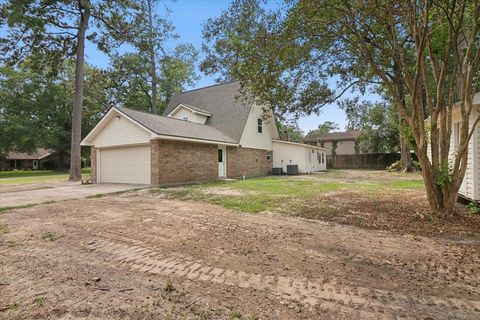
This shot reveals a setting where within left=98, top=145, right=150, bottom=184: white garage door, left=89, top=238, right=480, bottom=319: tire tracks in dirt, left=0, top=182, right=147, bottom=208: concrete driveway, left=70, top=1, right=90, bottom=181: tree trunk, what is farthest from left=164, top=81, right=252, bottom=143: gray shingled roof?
left=89, top=238, right=480, bottom=319: tire tracks in dirt

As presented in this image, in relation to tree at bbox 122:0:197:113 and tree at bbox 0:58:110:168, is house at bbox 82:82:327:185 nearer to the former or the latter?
tree at bbox 122:0:197:113

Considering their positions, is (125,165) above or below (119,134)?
below

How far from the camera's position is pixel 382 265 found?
3559 millimetres

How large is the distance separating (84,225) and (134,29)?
19.6 meters

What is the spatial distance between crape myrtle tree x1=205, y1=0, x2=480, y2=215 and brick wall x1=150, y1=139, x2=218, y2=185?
22.0 feet

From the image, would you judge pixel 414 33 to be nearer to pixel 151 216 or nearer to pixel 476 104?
pixel 476 104

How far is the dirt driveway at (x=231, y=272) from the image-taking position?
2541mm

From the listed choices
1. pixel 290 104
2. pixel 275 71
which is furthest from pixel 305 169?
pixel 275 71

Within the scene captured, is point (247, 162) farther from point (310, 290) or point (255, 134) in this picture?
point (310, 290)

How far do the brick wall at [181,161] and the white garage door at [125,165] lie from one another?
1237 mm

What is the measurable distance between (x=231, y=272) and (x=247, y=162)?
1675cm

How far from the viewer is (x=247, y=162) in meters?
20.0

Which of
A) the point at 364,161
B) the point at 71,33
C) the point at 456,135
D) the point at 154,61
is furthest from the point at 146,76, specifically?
the point at 456,135

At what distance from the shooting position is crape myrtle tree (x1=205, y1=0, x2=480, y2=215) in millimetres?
5797
